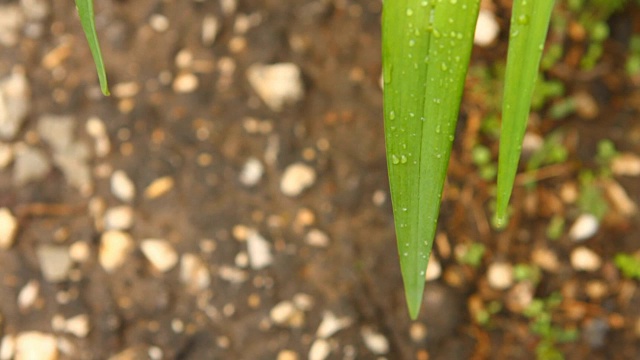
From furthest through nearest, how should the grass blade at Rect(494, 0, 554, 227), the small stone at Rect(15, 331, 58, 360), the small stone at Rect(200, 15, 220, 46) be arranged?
the small stone at Rect(200, 15, 220, 46)
the small stone at Rect(15, 331, 58, 360)
the grass blade at Rect(494, 0, 554, 227)

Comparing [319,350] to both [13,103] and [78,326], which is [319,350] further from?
[13,103]

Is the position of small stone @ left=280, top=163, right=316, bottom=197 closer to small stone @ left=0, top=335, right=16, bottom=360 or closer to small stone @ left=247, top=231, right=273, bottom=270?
small stone @ left=247, top=231, right=273, bottom=270

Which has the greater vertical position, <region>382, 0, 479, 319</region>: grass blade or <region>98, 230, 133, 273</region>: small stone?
<region>382, 0, 479, 319</region>: grass blade

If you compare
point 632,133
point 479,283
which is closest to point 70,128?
point 479,283

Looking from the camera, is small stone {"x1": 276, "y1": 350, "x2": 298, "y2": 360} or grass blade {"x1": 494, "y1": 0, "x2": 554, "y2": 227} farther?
small stone {"x1": 276, "y1": 350, "x2": 298, "y2": 360}

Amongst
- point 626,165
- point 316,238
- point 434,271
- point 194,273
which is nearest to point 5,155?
point 194,273

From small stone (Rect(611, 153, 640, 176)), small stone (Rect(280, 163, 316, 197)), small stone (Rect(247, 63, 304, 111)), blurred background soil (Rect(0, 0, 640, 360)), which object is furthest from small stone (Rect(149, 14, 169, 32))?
small stone (Rect(611, 153, 640, 176))

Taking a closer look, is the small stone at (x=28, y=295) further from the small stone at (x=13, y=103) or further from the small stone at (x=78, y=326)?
the small stone at (x=13, y=103)
